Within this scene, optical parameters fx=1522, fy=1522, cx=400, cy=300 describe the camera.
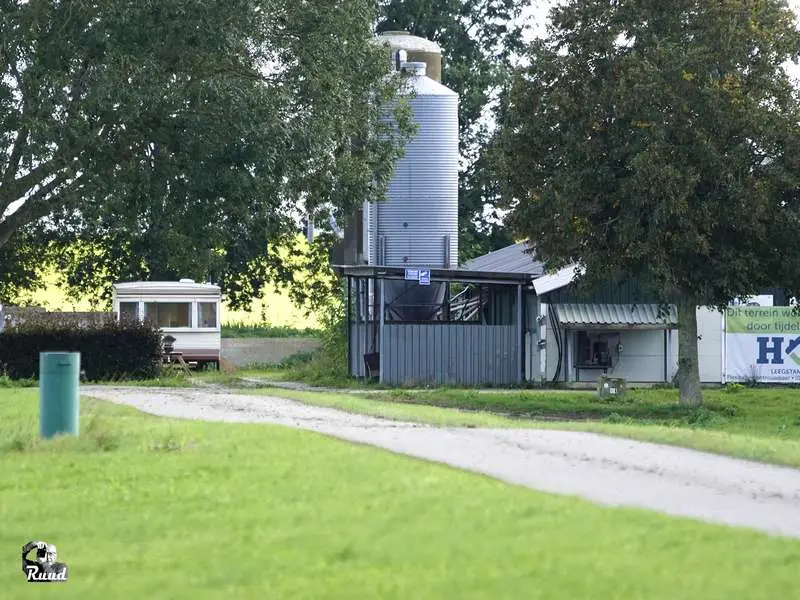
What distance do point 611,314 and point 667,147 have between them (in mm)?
12328

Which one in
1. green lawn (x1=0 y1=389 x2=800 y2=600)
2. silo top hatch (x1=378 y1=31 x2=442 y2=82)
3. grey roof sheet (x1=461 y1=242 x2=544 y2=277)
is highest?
silo top hatch (x1=378 y1=31 x2=442 y2=82)

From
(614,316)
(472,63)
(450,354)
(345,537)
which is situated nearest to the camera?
(345,537)

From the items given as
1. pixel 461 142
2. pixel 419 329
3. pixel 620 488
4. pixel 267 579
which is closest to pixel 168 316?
pixel 419 329

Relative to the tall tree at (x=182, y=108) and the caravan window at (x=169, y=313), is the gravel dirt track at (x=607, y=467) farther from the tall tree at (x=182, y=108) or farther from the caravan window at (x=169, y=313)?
the caravan window at (x=169, y=313)

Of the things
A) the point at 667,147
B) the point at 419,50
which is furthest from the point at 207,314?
the point at 667,147

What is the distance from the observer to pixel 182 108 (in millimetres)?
32750

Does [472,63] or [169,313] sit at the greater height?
[472,63]

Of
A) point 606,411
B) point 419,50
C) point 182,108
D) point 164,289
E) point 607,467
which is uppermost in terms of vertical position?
point 419,50

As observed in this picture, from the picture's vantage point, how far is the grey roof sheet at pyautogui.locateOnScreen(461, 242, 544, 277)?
1771 inches

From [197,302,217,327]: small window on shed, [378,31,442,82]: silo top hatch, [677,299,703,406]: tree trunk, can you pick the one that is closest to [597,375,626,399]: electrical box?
[677,299,703,406]: tree trunk

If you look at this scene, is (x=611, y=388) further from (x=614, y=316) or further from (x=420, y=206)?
(x=420, y=206)

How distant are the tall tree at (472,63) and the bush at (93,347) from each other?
24.8m

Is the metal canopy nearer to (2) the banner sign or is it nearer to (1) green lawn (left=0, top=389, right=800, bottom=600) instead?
(2) the banner sign

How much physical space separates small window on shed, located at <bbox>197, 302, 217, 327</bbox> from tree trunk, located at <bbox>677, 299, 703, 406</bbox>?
17650 mm
